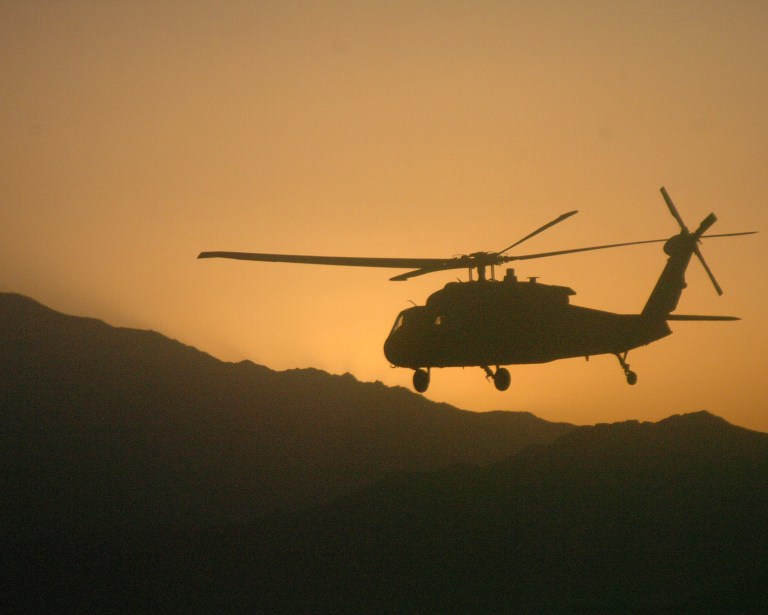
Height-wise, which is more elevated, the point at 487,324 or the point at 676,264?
the point at 676,264

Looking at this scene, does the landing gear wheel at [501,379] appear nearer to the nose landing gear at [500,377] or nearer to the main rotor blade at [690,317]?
the nose landing gear at [500,377]

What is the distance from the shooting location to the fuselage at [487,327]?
33938 mm

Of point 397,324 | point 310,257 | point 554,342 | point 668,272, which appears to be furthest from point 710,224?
point 310,257

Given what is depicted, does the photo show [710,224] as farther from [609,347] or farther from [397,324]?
[397,324]

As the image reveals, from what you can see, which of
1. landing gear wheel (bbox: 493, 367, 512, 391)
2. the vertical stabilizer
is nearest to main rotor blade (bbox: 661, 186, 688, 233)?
the vertical stabilizer

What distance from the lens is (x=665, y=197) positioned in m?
44.5

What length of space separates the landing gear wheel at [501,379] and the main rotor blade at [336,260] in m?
4.78

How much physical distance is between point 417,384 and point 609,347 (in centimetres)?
836

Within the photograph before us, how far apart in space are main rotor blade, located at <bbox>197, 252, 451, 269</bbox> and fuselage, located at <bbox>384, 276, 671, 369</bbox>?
2.02m

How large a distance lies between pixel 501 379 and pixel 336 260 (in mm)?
8038

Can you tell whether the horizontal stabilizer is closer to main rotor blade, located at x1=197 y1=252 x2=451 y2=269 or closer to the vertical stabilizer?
the vertical stabilizer

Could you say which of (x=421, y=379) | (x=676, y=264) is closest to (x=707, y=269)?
(x=676, y=264)

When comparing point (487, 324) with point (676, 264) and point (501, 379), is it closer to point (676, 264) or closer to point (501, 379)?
point (501, 379)

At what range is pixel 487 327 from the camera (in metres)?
33.9
